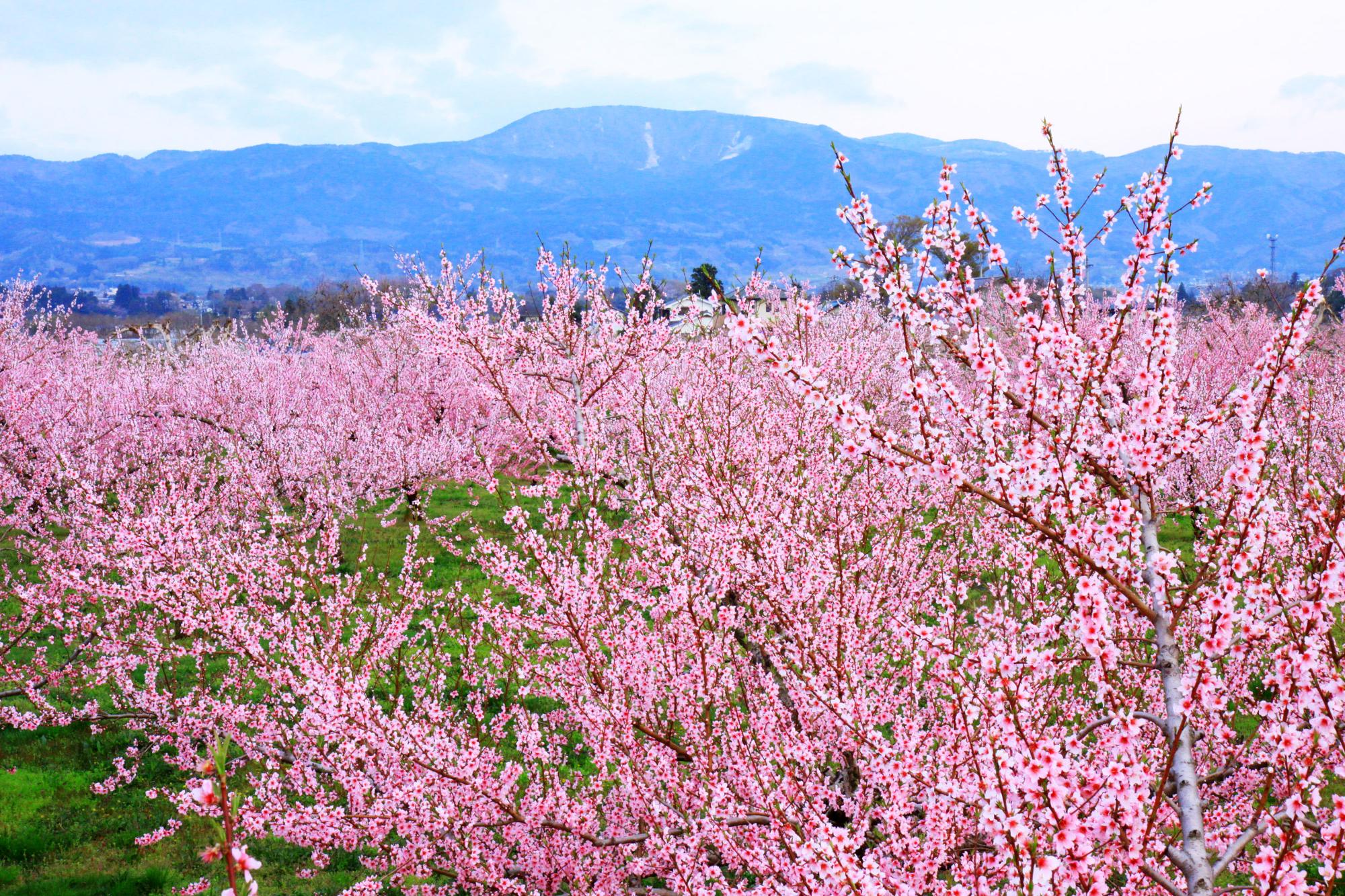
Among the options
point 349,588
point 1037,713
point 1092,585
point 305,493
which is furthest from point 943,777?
point 305,493

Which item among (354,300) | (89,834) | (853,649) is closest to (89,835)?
(89,834)

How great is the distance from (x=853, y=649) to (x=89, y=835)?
23.1 ft

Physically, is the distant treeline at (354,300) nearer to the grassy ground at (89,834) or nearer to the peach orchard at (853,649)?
the peach orchard at (853,649)

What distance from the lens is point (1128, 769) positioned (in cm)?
267

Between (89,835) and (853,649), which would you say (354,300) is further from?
(853,649)

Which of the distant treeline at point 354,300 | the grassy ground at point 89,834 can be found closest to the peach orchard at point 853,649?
the grassy ground at point 89,834

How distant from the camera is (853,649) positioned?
16.3 ft

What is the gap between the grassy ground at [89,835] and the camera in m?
6.41

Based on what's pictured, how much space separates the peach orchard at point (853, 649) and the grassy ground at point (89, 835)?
11.9 inches

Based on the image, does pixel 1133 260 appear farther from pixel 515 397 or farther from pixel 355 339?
pixel 355 339

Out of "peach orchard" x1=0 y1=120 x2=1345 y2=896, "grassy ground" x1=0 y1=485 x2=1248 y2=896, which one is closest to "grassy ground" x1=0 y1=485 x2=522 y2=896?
"grassy ground" x1=0 y1=485 x2=1248 y2=896

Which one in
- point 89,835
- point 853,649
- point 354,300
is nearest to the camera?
point 853,649

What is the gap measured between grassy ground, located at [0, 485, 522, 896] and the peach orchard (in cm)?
30

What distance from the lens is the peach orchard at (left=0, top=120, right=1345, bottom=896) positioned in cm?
278
